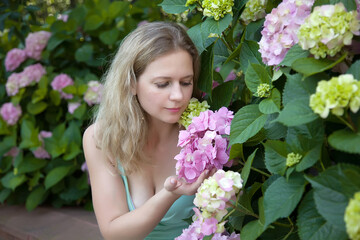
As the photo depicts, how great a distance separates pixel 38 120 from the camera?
3.21 metres

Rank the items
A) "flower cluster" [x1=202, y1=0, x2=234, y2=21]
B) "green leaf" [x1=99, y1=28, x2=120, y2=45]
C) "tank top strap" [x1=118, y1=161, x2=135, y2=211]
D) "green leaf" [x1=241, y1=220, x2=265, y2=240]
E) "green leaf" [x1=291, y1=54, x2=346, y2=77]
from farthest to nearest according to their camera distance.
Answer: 1. "green leaf" [x1=99, y1=28, x2=120, y2=45]
2. "tank top strap" [x1=118, y1=161, x2=135, y2=211]
3. "flower cluster" [x1=202, y1=0, x2=234, y2=21]
4. "green leaf" [x1=241, y1=220, x2=265, y2=240]
5. "green leaf" [x1=291, y1=54, x2=346, y2=77]

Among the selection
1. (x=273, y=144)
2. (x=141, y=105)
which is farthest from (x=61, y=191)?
(x=273, y=144)

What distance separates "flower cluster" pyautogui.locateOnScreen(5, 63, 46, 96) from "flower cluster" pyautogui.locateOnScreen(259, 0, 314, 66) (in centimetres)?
238

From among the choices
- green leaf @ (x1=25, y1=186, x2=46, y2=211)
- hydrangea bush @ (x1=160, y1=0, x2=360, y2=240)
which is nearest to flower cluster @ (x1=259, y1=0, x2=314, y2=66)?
hydrangea bush @ (x1=160, y1=0, x2=360, y2=240)

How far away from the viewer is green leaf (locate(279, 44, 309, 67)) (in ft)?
3.39

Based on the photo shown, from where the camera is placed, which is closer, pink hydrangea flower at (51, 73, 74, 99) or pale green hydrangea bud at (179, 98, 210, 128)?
pale green hydrangea bud at (179, 98, 210, 128)

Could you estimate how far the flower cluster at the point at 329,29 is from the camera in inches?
36.2

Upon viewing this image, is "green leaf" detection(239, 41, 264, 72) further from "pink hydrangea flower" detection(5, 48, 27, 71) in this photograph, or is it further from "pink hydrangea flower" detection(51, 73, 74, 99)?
"pink hydrangea flower" detection(5, 48, 27, 71)

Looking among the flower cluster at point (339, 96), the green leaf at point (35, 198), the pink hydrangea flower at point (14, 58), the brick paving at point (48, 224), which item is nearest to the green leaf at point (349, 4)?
the flower cluster at point (339, 96)

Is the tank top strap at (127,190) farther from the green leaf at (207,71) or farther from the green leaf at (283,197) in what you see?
the green leaf at (283,197)

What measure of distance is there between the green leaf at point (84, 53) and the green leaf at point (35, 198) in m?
0.94

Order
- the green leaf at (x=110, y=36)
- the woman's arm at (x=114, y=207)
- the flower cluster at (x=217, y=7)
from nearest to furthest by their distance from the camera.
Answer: the flower cluster at (x=217, y=7)
the woman's arm at (x=114, y=207)
the green leaf at (x=110, y=36)

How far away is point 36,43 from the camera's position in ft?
10.7

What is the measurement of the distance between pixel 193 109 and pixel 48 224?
1.75 metres
